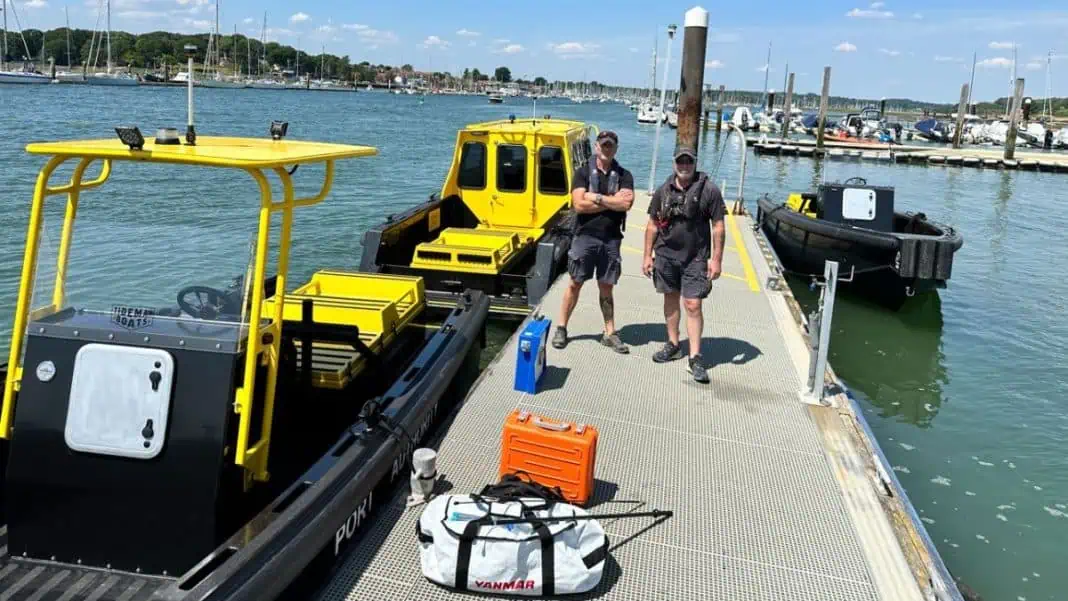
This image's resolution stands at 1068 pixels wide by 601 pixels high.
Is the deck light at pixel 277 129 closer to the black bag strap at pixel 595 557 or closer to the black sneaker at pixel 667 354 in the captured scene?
the black bag strap at pixel 595 557

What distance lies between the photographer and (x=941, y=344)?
10.9 metres

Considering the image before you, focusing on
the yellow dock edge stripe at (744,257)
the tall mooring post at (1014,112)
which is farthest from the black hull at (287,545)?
the tall mooring post at (1014,112)

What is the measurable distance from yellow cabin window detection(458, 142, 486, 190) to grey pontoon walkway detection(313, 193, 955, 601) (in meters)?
3.84

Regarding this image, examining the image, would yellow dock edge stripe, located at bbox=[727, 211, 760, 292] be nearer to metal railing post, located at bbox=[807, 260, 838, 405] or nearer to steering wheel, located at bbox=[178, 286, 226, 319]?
metal railing post, located at bbox=[807, 260, 838, 405]

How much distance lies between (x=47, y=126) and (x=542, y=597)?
4119cm

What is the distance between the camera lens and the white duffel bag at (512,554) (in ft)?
10.9

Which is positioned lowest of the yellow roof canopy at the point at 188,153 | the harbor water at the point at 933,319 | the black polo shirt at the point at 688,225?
the harbor water at the point at 933,319

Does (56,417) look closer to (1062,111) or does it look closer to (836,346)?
(836,346)

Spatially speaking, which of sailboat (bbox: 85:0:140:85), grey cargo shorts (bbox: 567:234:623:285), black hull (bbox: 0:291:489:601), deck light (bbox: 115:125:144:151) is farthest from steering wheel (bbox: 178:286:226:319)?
sailboat (bbox: 85:0:140:85)

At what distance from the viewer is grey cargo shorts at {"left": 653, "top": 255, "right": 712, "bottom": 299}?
600 centimetres

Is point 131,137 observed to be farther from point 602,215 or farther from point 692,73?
point 692,73

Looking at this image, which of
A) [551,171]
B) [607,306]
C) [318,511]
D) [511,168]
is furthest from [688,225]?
[511,168]

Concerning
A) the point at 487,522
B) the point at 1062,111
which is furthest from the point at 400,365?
the point at 1062,111

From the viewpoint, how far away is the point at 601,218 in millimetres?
6219
